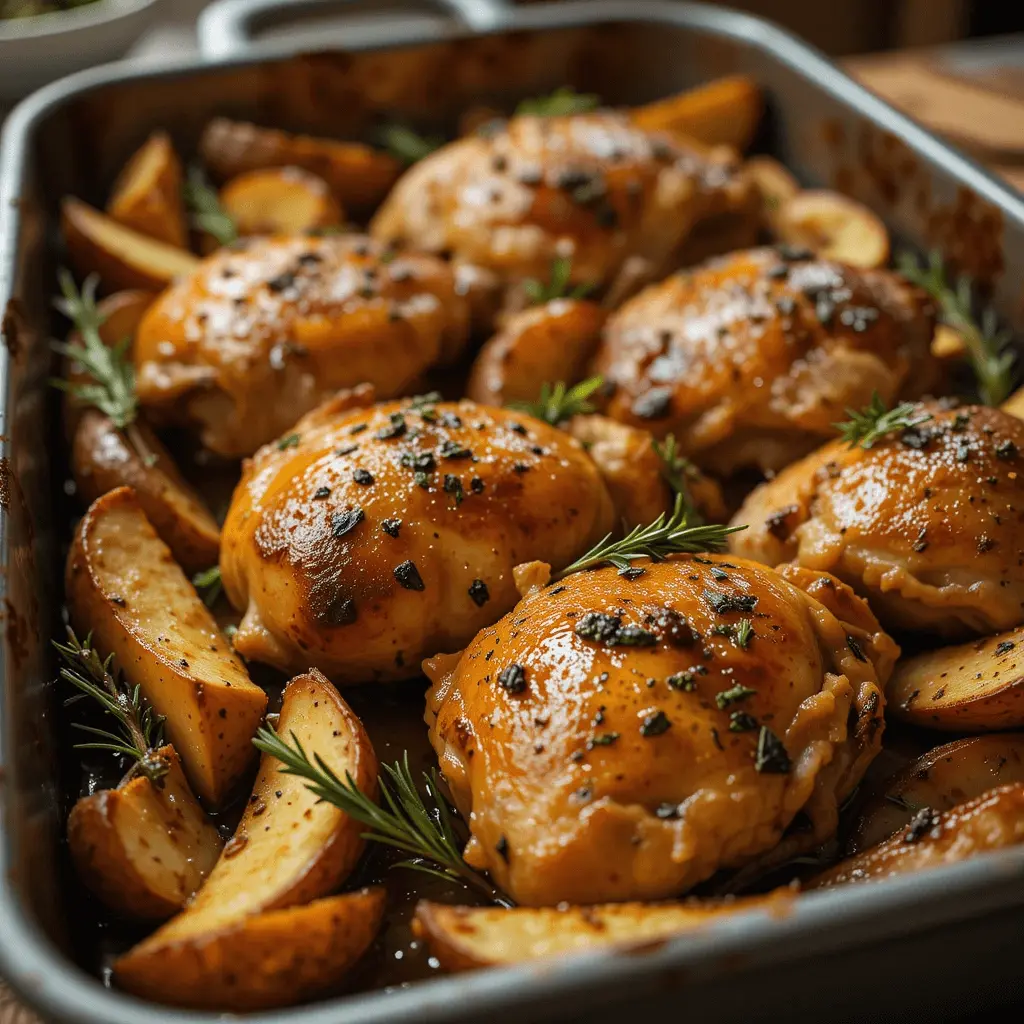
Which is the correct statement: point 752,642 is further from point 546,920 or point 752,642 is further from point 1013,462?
point 1013,462

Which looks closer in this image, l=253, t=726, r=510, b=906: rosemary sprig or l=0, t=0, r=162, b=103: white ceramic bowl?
l=253, t=726, r=510, b=906: rosemary sprig

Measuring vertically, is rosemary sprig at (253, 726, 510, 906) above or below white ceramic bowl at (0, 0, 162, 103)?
below

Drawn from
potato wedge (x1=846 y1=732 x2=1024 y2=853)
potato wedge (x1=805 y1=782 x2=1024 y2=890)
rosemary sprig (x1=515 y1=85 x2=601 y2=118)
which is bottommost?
potato wedge (x1=846 y1=732 x2=1024 y2=853)

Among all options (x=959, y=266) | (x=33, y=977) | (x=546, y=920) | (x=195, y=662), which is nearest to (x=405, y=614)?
(x=195, y=662)

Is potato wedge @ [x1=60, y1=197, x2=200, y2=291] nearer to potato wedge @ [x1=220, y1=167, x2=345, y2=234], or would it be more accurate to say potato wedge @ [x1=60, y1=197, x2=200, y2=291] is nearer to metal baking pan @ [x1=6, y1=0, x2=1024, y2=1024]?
metal baking pan @ [x1=6, y1=0, x2=1024, y2=1024]

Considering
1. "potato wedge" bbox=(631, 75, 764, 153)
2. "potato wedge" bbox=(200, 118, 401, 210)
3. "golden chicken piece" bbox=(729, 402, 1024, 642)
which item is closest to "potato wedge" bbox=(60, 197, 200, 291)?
"potato wedge" bbox=(200, 118, 401, 210)

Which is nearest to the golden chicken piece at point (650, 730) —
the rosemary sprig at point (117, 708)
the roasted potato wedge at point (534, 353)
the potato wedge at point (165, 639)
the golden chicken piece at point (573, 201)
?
the potato wedge at point (165, 639)
